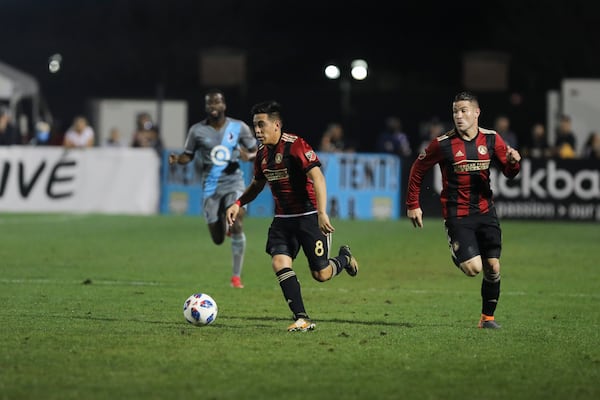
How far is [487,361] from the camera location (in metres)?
9.05

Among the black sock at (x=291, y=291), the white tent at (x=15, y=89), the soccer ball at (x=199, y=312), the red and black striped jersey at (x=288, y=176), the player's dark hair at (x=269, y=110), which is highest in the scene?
the white tent at (x=15, y=89)

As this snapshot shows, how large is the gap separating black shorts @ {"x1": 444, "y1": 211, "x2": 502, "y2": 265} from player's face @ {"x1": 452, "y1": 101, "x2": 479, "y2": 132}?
0.82 metres

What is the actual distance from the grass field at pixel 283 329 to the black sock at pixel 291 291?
253mm

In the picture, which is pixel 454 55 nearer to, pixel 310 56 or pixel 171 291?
pixel 310 56

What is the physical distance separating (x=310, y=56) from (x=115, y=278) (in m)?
45.0

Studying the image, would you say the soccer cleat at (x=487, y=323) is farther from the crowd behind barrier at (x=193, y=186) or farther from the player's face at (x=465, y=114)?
the crowd behind barrier at (x=193, y=186)

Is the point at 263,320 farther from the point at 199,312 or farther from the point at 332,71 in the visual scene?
the point at 332,71

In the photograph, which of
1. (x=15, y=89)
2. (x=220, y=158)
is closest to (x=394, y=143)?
(x=15, y=89)

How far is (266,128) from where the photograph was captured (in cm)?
1080

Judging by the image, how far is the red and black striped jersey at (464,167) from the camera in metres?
11.0

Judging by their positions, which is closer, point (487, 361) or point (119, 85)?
point (487, 361)

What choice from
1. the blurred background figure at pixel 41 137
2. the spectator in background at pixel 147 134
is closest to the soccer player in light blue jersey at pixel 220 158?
the spectator in background at pixel 147 134

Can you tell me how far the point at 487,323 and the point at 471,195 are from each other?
1143mm

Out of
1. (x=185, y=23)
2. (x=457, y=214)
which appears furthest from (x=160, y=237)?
(x=185, y=23)
